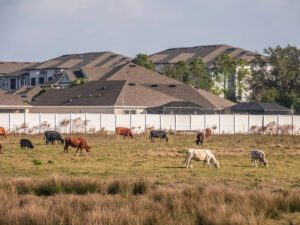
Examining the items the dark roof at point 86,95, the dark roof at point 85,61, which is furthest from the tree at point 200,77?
the dark roof at point 86,95

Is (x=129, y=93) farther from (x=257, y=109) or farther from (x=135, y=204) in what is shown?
(x=135, y=204)

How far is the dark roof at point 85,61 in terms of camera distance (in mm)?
164000

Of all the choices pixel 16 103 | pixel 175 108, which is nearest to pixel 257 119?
pixel 175 108

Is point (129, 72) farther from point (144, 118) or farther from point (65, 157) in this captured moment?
point (65, 157)

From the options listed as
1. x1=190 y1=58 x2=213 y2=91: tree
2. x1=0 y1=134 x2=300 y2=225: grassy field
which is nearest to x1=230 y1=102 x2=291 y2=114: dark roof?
x1=190 y1=58 x2=213 y2=91: tree

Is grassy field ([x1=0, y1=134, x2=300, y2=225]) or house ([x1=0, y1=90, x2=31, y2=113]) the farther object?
house ([x1=0, y1=90, x2=31, y2=113])

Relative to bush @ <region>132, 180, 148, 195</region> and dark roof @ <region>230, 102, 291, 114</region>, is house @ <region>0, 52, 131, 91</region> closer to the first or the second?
dark roof @ <region>230, 102, 291, 114</region>

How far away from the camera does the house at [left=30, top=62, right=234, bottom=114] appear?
8769 centimetres

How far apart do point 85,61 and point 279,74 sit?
52.3 metres

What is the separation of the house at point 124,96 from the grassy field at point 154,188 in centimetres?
4762

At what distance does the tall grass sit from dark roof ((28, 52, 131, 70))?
13876cm

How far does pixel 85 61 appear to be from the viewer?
168 metres

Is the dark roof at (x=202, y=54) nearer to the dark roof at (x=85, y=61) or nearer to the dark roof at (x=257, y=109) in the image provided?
the dark roof at (x=85, y=61)

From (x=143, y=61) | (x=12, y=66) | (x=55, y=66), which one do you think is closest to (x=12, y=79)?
(x=55, y=66)
